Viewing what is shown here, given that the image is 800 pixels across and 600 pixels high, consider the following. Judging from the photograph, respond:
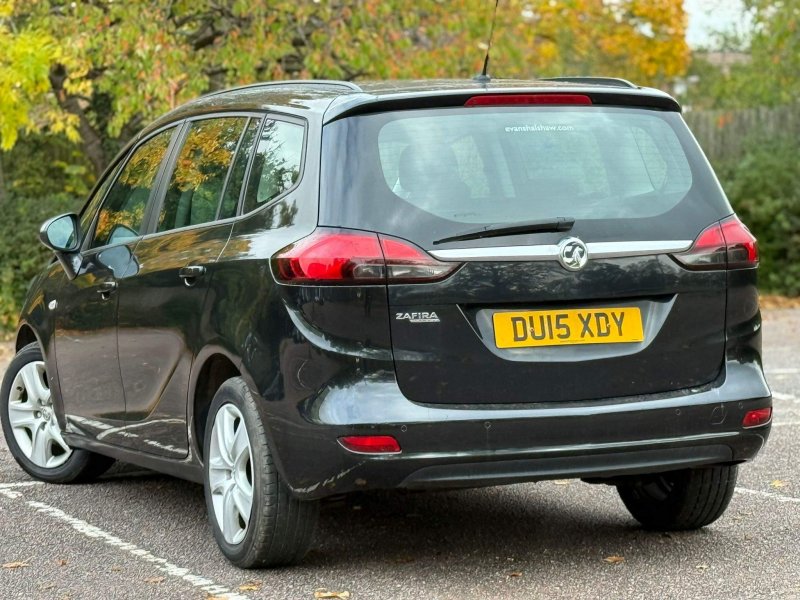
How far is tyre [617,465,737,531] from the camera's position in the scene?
5988mm

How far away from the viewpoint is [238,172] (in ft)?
19.2

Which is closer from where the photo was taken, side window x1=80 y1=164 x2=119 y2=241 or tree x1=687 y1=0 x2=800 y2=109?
side window x1=80 y1=164 x2=119 y2=241

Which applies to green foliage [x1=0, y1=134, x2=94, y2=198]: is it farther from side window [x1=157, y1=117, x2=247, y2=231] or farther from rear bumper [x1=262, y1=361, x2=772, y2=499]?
rear bumper [x1=262, y1=361, x2=772, y2=499]

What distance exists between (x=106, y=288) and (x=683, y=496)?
2589 millimetres

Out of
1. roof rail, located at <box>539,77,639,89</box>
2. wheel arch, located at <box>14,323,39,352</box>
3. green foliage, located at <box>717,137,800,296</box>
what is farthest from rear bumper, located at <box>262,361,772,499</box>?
green foliage, located at <box>717,137,800,296</box>

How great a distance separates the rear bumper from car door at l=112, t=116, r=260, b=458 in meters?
0.77

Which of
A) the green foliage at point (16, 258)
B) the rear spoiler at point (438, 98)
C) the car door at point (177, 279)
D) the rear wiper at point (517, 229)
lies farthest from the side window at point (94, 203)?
the green foliage at point (16, 258)

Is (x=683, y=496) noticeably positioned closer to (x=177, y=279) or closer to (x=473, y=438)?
(x=473, y=438)

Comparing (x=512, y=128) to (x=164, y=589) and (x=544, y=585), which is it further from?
(x=164, y=589)

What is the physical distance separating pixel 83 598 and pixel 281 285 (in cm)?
128

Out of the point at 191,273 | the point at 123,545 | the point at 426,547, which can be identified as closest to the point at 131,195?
the point at 191,273

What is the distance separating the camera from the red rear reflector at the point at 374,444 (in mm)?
4973

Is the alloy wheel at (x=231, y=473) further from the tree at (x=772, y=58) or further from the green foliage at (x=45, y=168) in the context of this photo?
the tree at (x=772, y=58)

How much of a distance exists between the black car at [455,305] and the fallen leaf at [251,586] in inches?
3.4
